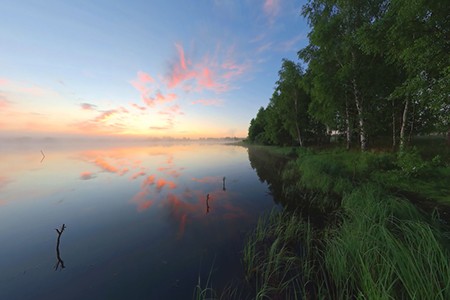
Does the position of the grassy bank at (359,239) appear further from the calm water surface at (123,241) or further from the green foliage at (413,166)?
the calm water surface at (123,241)

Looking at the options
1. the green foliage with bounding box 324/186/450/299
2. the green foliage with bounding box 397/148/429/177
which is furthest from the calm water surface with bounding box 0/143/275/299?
the green foliage with bounding box 397/148/429/177

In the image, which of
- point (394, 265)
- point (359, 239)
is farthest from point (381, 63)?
point (394, 265)

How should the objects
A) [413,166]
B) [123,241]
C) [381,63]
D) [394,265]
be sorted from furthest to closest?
→ [381,63] → [413,166] → [123,241] → [394,265]

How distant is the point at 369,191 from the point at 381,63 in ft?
48.8

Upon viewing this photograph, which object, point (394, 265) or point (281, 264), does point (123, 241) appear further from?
point (394, 265)

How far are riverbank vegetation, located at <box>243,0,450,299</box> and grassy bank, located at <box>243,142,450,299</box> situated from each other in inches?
1.4

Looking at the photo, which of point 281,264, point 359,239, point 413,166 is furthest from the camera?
point 413,166

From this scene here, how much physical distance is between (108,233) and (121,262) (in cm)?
300

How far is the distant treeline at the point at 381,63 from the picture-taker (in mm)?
8227

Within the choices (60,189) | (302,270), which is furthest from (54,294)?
(60,189)

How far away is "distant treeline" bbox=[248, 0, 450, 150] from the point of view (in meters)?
8.23

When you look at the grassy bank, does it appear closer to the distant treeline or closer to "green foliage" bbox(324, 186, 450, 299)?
"green foliage" bbox(324, 186, 450, 299)

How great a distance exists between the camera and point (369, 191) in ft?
27.4

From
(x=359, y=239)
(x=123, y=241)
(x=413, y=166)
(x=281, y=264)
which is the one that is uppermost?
(x=413, y=166)
